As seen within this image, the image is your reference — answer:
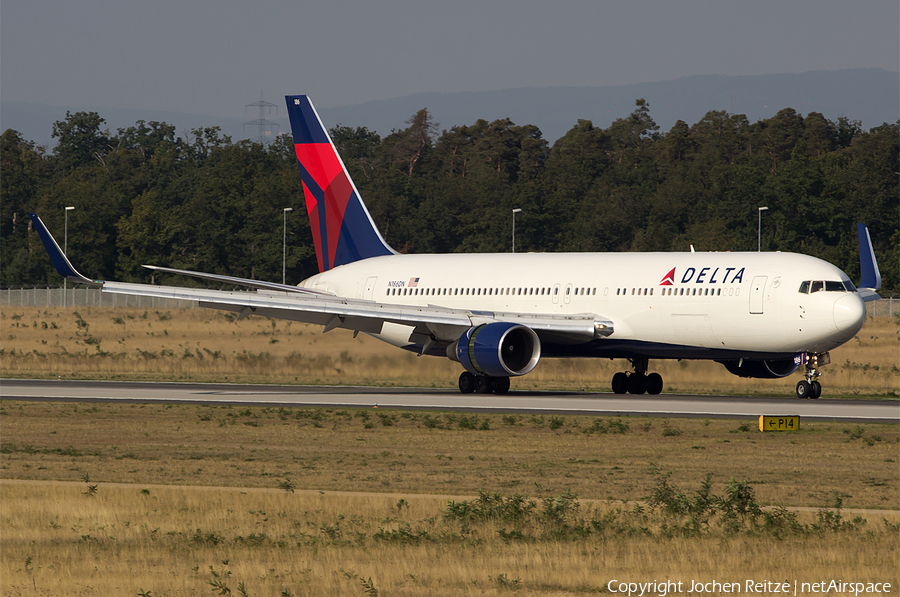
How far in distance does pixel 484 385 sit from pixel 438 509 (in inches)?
814

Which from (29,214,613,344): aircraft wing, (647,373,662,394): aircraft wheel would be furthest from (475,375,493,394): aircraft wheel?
(647,373,662,394): aircraft wheel

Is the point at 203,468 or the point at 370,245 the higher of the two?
the point at 370,245

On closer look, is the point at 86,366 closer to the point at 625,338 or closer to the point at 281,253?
the point at 625,338

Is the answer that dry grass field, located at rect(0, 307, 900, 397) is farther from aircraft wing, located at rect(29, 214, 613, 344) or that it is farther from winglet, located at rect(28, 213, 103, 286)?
winglet, located at rect(28, 213, 103, 286)

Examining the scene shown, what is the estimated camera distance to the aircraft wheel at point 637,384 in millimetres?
36250

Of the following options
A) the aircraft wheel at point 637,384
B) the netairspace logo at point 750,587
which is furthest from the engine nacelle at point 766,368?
the netairspace logo at point 750,587

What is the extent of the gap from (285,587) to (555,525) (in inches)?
153

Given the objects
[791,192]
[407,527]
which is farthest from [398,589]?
[791,192]

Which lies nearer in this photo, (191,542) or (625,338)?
(191,542)

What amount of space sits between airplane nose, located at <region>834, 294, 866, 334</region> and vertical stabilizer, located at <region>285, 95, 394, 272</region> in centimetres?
1745

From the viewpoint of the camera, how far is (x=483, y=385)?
36.0 meters

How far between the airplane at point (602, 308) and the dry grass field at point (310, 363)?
3297mm

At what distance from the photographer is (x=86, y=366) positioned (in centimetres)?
5078

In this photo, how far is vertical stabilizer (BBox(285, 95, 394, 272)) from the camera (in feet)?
143
